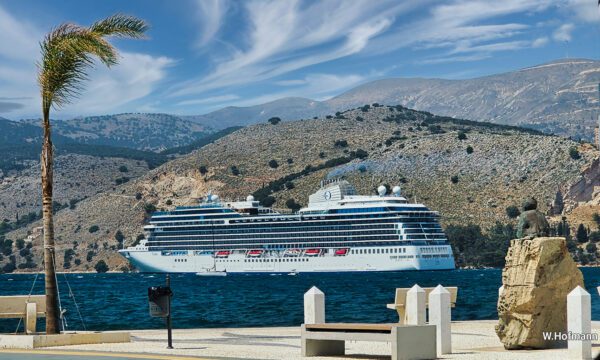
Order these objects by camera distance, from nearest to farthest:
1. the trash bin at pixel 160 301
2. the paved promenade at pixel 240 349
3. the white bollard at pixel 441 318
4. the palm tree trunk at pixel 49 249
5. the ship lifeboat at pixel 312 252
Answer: the paved promenade at pixel 240 349 → the white bollard at pixel 441 318 → the trash bin at pixel 160 301 → the palm tree trunk at pixel 49 249 → the ship lifeboat at pixel 312 252

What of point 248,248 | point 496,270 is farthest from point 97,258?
point 496,270

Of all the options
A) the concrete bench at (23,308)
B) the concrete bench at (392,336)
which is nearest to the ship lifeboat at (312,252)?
the concrete bench at (23,308)

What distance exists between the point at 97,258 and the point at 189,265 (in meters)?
31.5

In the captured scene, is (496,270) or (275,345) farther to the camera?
(496,270)

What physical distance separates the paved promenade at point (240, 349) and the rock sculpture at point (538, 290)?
0.37 meters

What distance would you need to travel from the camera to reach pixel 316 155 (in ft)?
577

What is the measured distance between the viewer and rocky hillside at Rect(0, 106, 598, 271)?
14250cm

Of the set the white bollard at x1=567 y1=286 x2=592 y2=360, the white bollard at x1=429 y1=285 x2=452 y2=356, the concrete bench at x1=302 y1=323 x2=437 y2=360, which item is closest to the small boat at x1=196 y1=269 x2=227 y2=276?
the white bollard at x1=429 y1=285 x2=452 y2=356

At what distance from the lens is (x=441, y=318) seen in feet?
47.9

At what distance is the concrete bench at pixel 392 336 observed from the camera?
502 inches

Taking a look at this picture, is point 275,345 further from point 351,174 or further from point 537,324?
point 351,174

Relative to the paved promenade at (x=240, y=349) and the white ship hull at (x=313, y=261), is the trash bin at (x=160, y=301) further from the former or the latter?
the white ship hull at (x=313, y=261)

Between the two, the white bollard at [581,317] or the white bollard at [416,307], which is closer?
the white bollard at [581,317]

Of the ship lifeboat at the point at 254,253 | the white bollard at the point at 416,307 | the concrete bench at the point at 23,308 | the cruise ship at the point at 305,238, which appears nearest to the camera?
the white bollard at the point at 416,307
